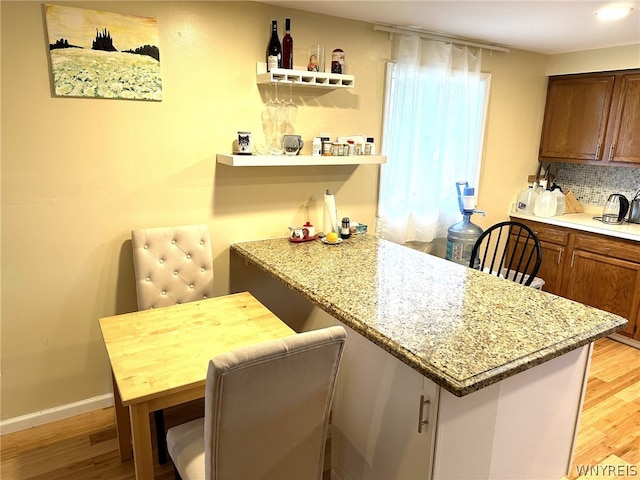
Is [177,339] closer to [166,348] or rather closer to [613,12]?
[166,348]

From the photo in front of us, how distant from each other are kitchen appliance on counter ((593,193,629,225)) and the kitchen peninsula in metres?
2.13

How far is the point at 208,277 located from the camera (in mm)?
2508

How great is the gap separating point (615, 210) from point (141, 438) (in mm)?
3958

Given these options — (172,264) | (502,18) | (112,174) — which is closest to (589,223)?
(502,18)

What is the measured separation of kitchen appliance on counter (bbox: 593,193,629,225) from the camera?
11.8 feet

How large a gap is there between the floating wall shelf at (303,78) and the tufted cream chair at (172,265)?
0.90 metres

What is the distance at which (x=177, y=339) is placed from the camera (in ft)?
5.75

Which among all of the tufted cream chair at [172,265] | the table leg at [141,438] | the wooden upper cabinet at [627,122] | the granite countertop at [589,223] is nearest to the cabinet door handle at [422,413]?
the table leg at [141,438]

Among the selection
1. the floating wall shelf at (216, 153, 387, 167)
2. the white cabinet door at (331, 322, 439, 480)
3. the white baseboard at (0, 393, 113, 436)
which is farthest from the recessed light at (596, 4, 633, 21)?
the white baseboard at (0, 393, 113, 436)

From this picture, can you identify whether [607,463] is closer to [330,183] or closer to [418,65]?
[330,183]

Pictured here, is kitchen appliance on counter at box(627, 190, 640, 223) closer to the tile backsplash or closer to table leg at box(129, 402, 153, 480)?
the tile backsplash

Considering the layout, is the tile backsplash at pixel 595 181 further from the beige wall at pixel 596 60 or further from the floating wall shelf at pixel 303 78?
the floating wall shelf at pixel 303 78

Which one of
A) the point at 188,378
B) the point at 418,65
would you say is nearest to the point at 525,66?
the point at 418,65

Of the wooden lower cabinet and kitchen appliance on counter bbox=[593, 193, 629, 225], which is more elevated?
kitchen appliance on counter bbox=[593, 193, 629, 225]
